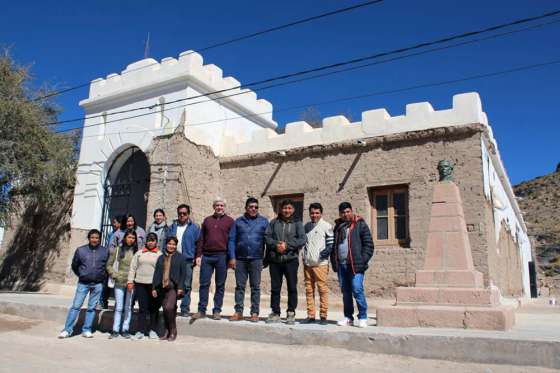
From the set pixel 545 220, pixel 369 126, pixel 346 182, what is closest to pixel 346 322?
pixel 346 182

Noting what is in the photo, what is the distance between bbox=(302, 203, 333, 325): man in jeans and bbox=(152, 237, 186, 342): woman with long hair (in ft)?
5.72

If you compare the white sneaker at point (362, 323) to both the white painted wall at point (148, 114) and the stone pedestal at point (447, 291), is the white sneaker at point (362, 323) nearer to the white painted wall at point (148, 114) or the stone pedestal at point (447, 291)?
the stone pedestal at point (447, 291)

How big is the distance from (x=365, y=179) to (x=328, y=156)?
4.03ft

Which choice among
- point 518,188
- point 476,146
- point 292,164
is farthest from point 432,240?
point 518,188

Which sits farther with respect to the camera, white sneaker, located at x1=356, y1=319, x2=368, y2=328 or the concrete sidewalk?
white sneaker, located at x1=356, y1=319, x2=368, y2=328

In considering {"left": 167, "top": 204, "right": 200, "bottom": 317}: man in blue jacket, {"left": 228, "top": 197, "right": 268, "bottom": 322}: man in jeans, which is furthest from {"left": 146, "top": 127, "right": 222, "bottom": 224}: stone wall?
{"left": 228, "top": 197, "right": 268, "bottom": 322}: man in jeans

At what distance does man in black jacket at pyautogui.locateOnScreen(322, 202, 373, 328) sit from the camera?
20.7 ft

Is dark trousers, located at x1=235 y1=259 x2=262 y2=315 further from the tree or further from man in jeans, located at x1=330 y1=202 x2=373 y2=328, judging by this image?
the tree

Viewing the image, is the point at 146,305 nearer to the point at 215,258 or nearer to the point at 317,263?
the point at 215,258

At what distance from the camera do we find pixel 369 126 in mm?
11688

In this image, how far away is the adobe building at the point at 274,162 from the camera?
10.5 m

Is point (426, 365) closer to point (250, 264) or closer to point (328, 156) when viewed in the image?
point (250, 264)

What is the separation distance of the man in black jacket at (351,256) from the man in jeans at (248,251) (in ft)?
3.17

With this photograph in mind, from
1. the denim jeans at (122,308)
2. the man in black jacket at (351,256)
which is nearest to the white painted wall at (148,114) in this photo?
the denim jeans at (122,308)
